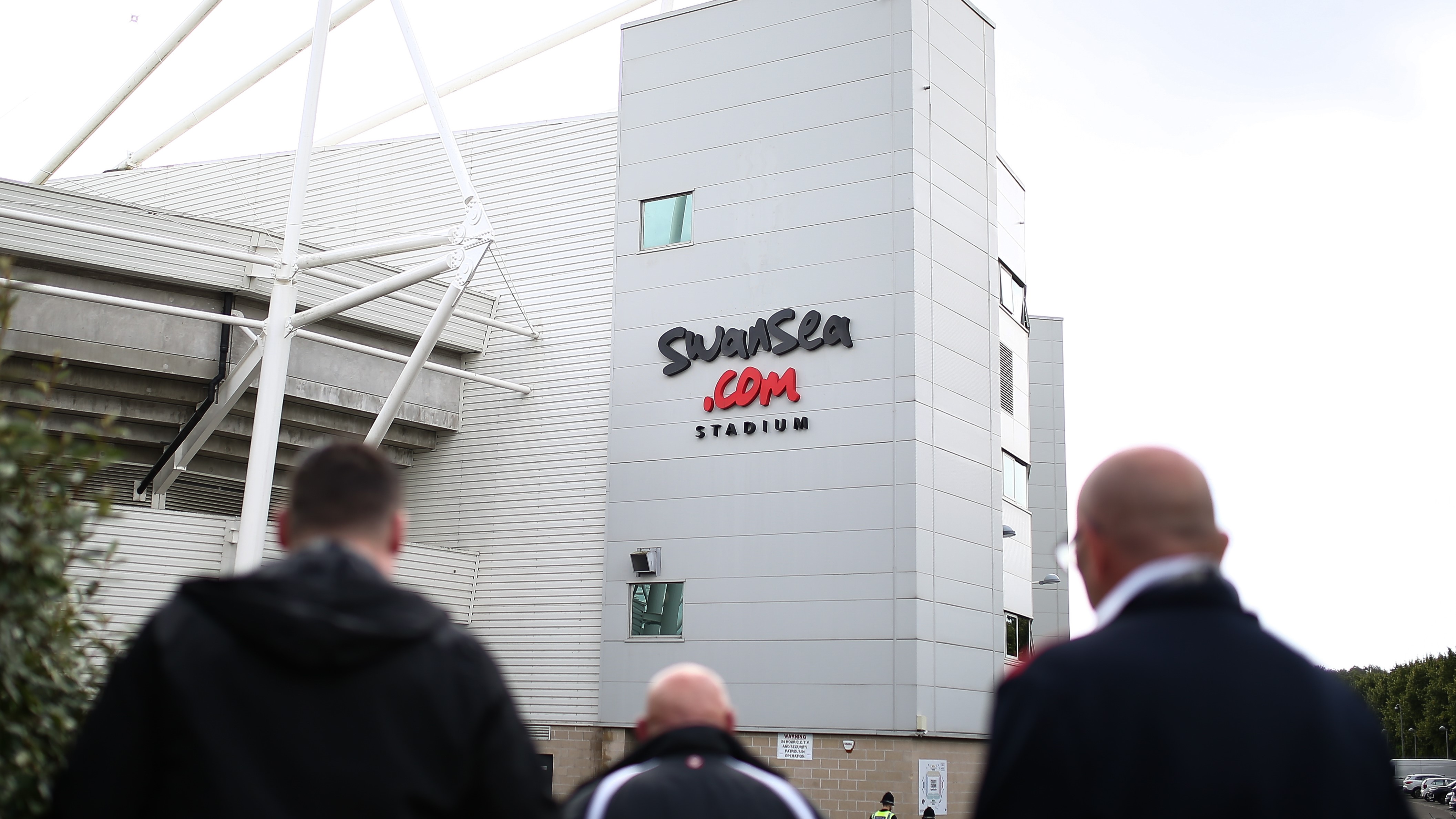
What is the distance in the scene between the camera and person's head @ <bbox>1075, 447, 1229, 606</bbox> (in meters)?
2.50

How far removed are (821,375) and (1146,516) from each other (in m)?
18.3

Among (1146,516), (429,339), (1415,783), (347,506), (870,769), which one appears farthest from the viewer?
(1415,783)

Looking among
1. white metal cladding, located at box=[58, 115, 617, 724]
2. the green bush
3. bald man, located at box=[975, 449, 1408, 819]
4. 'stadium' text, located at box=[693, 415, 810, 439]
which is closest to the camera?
bald man, located at box=[975, 449, 1408, 819]

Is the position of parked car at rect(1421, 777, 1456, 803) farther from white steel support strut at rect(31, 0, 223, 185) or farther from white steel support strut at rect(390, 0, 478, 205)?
white steel support strut at rect(31, 0, 223, 185)

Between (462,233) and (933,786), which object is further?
(462,233)

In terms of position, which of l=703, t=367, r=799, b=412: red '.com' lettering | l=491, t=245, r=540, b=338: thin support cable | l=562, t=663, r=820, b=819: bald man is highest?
l=491, t=245, r=540, b=338: thin support cable

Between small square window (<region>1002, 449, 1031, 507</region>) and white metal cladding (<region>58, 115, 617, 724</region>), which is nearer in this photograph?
white metal cladding (<region>58, 115, 617, 724</region>)

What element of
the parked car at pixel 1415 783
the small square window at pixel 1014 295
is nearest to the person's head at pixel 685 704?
the small square window at pixel 1014 295

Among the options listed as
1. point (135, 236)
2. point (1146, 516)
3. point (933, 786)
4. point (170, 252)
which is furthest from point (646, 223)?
point (1146, 516)

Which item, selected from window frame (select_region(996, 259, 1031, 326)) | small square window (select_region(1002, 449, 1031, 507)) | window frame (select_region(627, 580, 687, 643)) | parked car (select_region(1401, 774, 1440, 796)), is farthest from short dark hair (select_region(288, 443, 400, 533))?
parked car (select_region(1401, 774, 1440, 796))

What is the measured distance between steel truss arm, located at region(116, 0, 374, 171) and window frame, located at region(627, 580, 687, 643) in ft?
39.9

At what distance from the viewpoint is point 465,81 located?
88.0 ft

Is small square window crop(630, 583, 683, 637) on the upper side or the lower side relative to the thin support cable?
lower

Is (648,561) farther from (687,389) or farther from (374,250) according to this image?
(374,250)
